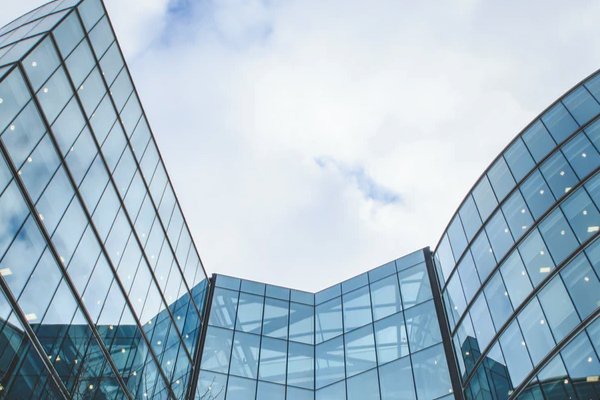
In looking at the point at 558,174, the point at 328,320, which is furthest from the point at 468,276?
the point at 328,320

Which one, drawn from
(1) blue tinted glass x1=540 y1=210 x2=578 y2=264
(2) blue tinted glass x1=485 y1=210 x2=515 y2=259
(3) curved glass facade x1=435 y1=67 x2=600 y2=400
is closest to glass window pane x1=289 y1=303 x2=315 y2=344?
(3) curved glass facade x1=435 y1=67 x2=600 y2=400

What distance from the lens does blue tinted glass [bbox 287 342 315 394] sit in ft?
86.4

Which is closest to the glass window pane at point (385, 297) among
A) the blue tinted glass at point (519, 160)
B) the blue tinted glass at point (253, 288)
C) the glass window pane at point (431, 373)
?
the glass window pane at point (431, 373)

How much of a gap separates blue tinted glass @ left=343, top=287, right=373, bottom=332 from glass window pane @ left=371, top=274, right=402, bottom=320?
0.41 meters

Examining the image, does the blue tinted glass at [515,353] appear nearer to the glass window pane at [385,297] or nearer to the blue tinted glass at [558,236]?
the blue tinted glass at [558,236]

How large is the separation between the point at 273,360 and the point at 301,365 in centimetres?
149

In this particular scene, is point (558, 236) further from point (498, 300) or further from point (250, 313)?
point (250, 313)

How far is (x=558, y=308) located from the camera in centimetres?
1695

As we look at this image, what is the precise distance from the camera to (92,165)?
18688 millimetres

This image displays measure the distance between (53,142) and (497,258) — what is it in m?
17.0

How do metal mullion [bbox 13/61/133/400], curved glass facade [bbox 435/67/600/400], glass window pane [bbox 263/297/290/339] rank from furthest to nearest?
glass window pane [bbox 263/297/290/339] → curved glass facade [bbox 435/67/600/400] → metal mullion [bbox 13/61/133/400]

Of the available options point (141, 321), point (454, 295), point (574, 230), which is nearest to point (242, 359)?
point (141, 321)

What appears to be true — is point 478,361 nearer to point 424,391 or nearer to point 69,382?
point 424,391

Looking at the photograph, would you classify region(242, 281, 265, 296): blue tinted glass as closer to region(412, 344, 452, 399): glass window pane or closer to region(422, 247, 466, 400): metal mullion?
region(422, 247, 466, 400): metal mullion
